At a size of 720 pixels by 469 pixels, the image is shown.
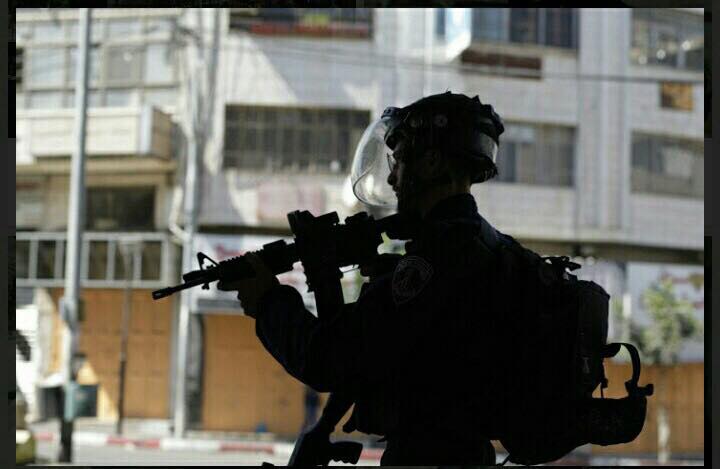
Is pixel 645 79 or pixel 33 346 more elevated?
pixel 645 79

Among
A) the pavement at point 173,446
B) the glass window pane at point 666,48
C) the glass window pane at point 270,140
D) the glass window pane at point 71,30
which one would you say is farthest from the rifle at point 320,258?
the glass window pane at point 666,48

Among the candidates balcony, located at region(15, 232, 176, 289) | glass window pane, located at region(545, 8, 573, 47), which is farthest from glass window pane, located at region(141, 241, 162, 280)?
glass window pane, located at region(545, 8, 573, 47)

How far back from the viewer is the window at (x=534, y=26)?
655 inches

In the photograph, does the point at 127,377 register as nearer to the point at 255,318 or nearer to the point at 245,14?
the point at 245,14

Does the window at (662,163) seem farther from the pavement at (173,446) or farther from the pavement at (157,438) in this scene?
the pavement at (157,438)

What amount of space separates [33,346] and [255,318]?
15.9m

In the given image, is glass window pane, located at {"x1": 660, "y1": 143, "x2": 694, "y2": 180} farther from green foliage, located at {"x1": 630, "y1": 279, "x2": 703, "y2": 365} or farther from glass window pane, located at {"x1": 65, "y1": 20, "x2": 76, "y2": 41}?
glass window pane, located at {"x1": 65, "y1": 20, "x2": 76, "y2": 41}

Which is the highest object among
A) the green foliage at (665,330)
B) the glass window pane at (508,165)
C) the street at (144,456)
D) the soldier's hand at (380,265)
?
the glass window pane at (508,165)

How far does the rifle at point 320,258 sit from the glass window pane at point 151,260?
1496cm

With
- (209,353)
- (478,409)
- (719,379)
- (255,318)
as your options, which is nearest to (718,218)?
(719,379)

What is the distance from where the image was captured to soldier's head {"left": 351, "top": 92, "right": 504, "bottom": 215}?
5.38 ft

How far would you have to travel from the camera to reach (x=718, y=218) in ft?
8.83

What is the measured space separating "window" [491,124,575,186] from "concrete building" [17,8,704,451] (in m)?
0.02

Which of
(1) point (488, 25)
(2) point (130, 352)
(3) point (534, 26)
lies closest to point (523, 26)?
(3) point (534, 26)
